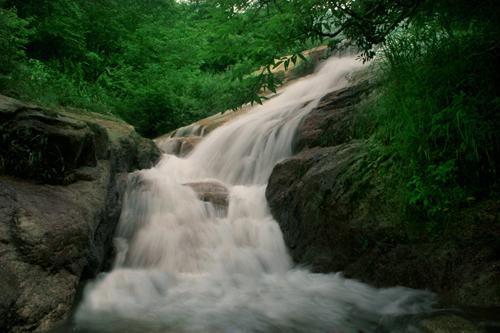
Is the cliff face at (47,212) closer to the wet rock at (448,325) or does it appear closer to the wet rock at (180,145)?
the wet rock at (448,325)

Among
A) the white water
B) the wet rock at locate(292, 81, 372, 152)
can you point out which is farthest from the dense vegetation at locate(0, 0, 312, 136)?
the white water

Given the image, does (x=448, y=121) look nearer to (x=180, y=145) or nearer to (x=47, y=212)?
(x=47, y=212)

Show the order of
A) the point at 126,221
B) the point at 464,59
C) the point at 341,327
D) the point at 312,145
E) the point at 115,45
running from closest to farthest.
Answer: the point at 341,327 < the point at 464,59 < the point at 126,221 < the point at 312,145 < the point at 115,45

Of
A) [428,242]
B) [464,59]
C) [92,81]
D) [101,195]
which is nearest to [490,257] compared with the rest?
[428,242]

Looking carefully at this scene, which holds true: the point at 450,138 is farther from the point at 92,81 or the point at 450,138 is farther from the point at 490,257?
the point at 92,81

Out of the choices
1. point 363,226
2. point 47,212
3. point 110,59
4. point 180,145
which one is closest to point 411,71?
point 363,226

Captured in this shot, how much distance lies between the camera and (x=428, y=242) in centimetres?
337

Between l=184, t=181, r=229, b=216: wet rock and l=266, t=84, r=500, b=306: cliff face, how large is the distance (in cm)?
74

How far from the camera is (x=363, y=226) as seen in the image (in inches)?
152

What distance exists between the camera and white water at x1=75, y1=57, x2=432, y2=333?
319 cm

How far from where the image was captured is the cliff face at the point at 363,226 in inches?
122

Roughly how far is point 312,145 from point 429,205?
8.56ft

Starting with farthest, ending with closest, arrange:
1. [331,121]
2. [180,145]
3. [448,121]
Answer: [180,145] → [331,121] → [448,121]

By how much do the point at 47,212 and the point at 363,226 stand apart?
2784 mm
